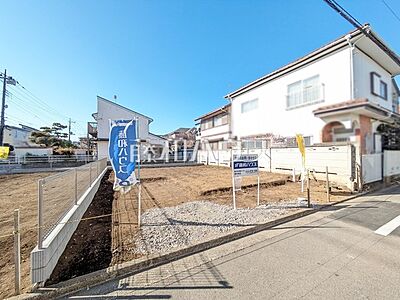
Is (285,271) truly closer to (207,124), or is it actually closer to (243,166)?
(243,166)

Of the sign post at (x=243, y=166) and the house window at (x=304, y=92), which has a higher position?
the house window at (x=304, y=92)

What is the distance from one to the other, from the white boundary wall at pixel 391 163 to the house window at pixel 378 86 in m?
3.36

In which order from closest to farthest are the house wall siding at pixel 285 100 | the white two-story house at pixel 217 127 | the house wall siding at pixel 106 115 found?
the house wall siding at pixel 285 100, the white two-story house at pixel 217 127, the house wall siding at pixel 106 115

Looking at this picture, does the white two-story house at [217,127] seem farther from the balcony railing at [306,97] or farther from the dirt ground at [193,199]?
the dirt ground at [193,199]

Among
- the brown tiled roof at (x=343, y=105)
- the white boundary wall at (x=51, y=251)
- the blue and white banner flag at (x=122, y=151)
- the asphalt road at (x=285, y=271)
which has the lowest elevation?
the asphalt road at (x=285, y=271)

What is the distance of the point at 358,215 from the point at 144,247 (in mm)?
5383

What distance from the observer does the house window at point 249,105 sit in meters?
A: 16.4

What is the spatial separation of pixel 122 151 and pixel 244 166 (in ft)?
10.8

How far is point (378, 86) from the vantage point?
460 inches

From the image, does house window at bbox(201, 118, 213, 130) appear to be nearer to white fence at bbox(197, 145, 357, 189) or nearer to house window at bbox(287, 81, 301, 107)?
white fence at bbox(197, 145, 357, 189)

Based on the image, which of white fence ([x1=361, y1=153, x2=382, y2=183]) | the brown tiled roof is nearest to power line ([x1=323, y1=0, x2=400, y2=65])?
the brown tiled roof

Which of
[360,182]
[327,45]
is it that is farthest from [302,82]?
[360,182]

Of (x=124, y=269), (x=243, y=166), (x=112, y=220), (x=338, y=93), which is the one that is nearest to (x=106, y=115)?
(x=112, y=220)

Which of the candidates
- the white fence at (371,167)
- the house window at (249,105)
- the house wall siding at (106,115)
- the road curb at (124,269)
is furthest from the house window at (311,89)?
the house wall siding at (106,115)
